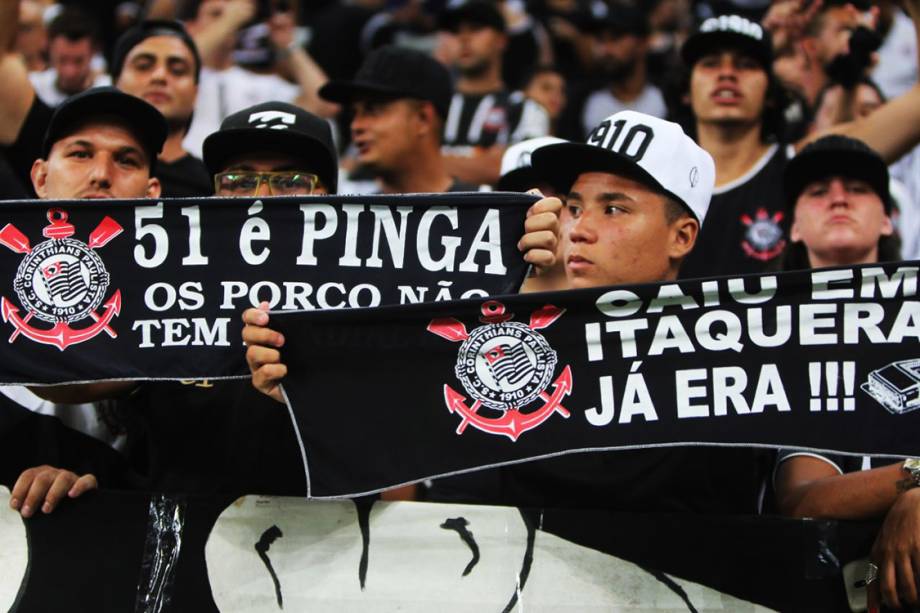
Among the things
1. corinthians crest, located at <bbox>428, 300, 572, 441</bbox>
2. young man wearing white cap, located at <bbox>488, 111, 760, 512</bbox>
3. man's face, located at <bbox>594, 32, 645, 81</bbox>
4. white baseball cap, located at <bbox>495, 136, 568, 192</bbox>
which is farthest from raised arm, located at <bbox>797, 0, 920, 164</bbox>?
man's face, located at <bbox>594, 32, 645, 81</bbox>

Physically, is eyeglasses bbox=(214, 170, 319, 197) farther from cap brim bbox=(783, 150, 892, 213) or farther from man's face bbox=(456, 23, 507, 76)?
man's face bbox=(456, 23, 507, 76)

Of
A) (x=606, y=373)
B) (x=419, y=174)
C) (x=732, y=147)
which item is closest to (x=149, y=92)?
(x=419, y=174)

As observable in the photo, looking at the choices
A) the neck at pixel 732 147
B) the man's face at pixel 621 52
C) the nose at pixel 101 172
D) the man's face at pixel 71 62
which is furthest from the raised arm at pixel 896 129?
the man's face at pixel 71 62

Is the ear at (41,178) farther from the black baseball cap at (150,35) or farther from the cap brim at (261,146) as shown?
the black baseball cap at (150,35)

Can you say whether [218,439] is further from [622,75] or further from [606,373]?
[622,75]

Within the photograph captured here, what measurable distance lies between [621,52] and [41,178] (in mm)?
5705

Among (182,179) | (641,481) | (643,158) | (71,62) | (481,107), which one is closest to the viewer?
(641,481)

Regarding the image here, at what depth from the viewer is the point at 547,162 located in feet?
13.7

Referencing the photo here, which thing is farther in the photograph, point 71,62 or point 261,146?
point 71,62

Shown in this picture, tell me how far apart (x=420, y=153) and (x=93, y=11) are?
200 inches

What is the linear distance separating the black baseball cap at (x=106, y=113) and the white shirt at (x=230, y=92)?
3.86m

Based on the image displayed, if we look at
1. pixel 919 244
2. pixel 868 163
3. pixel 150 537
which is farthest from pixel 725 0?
pixel 150 537

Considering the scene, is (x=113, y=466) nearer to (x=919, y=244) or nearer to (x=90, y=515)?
(x=90, y=515)

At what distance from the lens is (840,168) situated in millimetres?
5113
